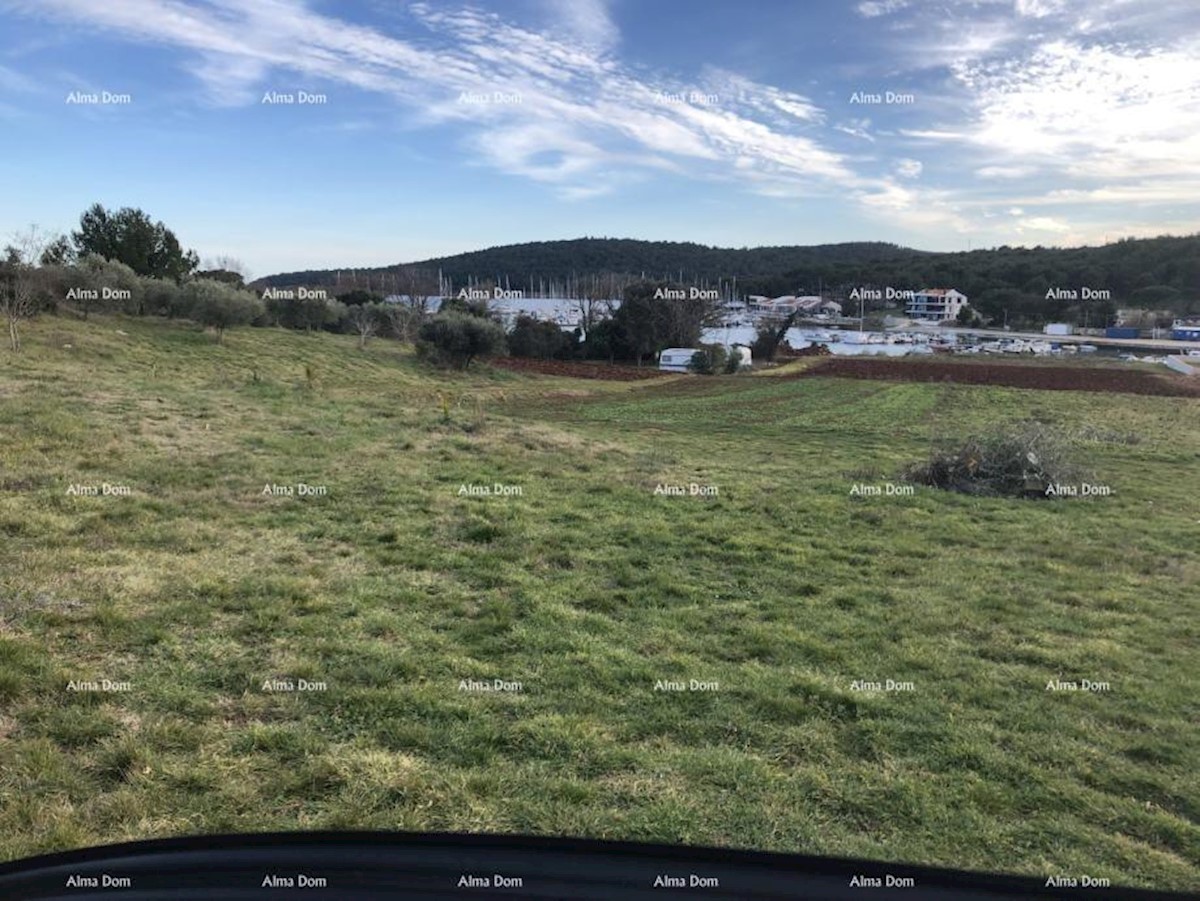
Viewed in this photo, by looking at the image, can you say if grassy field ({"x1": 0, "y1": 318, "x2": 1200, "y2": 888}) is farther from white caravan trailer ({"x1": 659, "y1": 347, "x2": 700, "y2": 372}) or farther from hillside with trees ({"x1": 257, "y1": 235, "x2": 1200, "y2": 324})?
hillside with trees ({"x1": 257, "y1": 235, "x2": 1200, "y2": 324})

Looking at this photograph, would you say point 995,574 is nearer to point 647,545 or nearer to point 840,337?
point 647,545

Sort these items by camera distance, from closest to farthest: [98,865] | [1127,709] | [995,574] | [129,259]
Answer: [98,865], [1127,709], [995,574], [129,259]

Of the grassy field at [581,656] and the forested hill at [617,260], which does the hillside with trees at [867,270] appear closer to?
the forested hill at [617,260]

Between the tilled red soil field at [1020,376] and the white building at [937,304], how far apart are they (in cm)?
2530

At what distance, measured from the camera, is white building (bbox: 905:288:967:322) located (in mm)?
70062

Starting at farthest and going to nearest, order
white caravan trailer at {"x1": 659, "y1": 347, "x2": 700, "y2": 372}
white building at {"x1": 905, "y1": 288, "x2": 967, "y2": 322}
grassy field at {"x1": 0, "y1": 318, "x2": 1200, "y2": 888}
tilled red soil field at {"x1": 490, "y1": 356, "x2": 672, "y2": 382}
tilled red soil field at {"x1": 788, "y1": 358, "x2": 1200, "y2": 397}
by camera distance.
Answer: white building at {"x1": 905, "y1": 288, "x2": 967, "y2": 322}, white caravan trailer at {"x1": 659, "y1": 347, "x2": 700, "y2": 372}, tilled red soil field at {"x1": 490, "y1": 356, "x2": 672, "y2": 382}, tilled red soil field at {"x1": 788, "y1": 358, "x2": 1200, "y2": 397}, grassy field at {"x1": 0, "y1": 318, "x2": 1200, "y2": 888}

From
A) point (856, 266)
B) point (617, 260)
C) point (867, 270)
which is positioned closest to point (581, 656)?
point (867, 270)

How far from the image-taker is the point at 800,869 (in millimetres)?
2641

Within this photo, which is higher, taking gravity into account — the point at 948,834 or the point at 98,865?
the point at 98,865

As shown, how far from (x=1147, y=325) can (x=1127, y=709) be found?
64706 millimetres

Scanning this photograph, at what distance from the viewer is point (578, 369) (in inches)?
1889

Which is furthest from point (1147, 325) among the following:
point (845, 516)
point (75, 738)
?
point (75, 738)

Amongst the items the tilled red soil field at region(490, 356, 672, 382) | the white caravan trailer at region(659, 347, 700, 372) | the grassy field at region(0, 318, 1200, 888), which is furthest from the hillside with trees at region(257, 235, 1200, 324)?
the grassy field at region(0, 318, 1200, 888)

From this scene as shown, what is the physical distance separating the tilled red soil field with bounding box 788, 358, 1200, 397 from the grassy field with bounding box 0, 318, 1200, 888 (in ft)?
91.5
